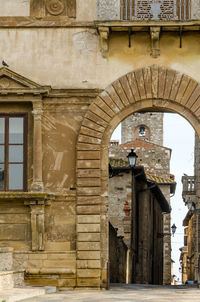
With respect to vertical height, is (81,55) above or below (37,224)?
above

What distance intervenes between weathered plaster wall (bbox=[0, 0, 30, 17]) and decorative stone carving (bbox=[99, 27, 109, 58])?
67.6 inches

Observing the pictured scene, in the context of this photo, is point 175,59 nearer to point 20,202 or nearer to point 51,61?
point 51,61

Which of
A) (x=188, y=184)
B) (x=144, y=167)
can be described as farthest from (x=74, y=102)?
(x=144, y=167)

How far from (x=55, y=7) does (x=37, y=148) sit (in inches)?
124

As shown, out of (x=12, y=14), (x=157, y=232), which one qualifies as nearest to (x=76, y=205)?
(x=12, y=14)

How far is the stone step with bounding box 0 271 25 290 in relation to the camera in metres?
14.5

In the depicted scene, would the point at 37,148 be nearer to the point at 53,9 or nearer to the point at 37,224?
the point at 37,224

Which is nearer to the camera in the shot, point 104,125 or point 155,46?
point 104,125

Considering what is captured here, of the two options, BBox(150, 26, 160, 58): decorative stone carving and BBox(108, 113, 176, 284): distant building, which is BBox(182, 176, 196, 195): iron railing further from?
BBox(150, 26, 160, 58): decorative stone carving

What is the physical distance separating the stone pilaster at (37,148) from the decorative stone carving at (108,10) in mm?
2290

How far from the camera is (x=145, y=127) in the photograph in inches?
2291

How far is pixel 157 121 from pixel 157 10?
40941 mm

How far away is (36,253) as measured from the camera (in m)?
16.7

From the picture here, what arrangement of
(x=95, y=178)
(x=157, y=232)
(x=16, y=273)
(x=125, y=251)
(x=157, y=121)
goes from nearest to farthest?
(x=16, y=273), (x=95, y=178), (x=125, y=251), (x=157, y=232), (x=157, y=121)
